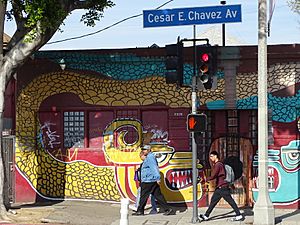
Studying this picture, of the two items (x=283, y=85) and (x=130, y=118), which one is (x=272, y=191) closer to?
(x=283, y=85)

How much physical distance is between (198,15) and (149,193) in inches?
187

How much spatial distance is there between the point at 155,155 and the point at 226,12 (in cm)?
515

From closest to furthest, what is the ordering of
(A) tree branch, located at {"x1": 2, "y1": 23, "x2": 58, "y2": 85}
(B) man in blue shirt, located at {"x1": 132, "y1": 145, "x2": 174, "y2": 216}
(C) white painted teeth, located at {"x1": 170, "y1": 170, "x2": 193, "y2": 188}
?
(A) tree branch, located at {"x1": 2, "y1": 23, "x2": 58, "y2": 85} → (B) man in blue shirt, located at {"x1": 132, "y1": 145, "x2": 174, "y2": 216} → (C) white painted teeth, located at {"x1": 170, "y1": 170, "x2": 193, "y2": 188}

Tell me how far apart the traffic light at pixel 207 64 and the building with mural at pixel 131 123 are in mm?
3044

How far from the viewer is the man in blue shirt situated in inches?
617

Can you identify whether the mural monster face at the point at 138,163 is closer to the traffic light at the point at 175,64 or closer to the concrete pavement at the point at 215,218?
the concrete pavement at the point at 215,218

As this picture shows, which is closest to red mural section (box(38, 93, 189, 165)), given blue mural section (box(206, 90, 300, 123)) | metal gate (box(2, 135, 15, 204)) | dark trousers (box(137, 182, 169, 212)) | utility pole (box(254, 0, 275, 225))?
metal gate (box(2, 135, 15, 204))

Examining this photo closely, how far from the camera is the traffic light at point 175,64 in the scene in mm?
14047

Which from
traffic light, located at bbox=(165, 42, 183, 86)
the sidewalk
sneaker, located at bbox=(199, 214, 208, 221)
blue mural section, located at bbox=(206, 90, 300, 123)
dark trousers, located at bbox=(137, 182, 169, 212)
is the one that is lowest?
the sidewalk

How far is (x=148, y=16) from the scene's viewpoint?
14.6 m

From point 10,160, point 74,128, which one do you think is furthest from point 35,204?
point 74,128

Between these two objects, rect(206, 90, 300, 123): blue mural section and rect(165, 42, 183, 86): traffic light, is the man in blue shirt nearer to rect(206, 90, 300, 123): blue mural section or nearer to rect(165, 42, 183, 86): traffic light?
rect(165, 42, 183, 86): traffic light

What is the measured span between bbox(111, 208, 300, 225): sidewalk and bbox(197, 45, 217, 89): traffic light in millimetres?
3434

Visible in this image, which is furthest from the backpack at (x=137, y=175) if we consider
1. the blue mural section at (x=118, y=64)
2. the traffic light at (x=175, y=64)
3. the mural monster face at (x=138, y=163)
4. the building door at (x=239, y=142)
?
the traffic light at (x=175, y=64)
